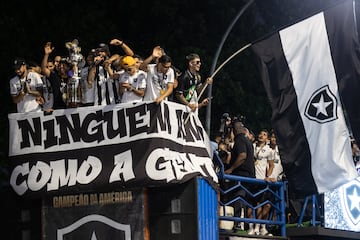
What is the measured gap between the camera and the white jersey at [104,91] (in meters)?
14.2

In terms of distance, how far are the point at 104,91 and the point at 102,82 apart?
0.42ft

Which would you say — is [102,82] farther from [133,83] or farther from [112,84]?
[133,83]

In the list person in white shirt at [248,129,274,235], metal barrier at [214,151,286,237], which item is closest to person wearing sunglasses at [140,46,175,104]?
metal barrier at [214,151,286,237]

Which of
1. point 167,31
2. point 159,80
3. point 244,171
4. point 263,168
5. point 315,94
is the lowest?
point 244,171

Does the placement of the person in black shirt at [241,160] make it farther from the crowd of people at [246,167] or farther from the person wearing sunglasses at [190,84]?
the person wearing sunglasses at [190,84]

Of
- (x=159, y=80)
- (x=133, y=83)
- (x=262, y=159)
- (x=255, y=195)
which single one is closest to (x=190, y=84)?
(x=159, y=80)

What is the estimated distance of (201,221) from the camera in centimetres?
1330

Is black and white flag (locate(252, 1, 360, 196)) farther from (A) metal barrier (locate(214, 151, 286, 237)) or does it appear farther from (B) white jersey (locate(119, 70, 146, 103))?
(B) white jersey (locate(119, 70, 146, 103))

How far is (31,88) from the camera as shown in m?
14.5

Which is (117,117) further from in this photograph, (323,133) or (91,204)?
(323,133)

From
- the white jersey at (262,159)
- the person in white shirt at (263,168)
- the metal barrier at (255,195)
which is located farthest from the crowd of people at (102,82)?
the white jersey at (262,159)

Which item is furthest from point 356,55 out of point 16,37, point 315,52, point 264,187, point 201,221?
point 16,37

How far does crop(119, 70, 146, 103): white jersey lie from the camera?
45.7 feet

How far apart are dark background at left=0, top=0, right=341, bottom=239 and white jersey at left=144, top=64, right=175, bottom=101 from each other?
11.7 m
